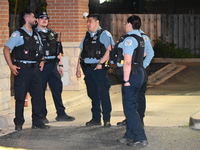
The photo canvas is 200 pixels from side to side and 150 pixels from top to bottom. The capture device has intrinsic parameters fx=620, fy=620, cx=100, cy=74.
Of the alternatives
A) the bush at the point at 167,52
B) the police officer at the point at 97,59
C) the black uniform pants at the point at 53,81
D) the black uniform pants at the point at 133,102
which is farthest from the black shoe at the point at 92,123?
the bush at the point at 167,52

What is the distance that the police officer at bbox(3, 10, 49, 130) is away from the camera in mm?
10070

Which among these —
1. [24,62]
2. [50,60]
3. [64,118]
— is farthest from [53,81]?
[24,62]

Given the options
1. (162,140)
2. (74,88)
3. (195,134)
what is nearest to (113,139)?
(162,140)

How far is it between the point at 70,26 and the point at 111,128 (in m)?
4.86

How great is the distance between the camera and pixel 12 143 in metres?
9.24

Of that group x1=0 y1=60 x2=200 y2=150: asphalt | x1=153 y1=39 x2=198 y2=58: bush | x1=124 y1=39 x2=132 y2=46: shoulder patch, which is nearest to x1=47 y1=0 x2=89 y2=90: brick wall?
x1=0 y1=60 x2=200 y2=150: asphalt

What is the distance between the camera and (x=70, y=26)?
48.2 feet

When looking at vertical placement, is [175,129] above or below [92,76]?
below

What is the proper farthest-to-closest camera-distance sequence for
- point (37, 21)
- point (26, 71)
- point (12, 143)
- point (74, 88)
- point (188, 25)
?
point (188, 25) → point (74, 88) → point (37, 21) → point (26, 71) → point (12, 143)

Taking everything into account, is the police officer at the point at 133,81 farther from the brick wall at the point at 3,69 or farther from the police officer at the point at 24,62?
the brick wall at the point at 3,69

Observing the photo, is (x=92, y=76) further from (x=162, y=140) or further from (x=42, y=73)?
(x=162, y=140)

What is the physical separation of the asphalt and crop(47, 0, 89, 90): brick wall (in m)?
0.51

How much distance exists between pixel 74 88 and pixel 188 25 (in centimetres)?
1215

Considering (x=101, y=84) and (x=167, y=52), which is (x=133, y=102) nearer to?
(x=101, y=84)
